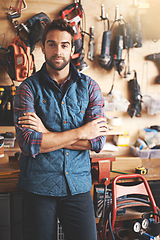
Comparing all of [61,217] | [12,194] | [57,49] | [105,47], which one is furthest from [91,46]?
[61,217]

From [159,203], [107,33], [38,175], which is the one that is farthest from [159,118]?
[38,175]

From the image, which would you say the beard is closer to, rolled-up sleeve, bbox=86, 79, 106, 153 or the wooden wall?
rolled-up sleeve, bbox=86, 79, 106, 153

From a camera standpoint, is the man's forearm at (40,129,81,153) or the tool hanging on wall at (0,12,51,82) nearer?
the man's forearm at (40,129,81,153)

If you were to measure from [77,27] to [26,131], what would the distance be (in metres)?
1.31

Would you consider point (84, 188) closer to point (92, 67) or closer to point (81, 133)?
point (81, 133)

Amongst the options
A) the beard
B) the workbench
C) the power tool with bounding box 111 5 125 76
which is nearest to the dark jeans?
the workbench

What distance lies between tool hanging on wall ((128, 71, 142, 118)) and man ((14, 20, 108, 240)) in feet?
3.60

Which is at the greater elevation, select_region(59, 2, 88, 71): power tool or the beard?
select_region(59, 2, 88, 71): power tool

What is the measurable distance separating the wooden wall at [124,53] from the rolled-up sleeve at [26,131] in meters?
1.01

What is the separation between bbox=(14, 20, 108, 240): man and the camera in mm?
1431

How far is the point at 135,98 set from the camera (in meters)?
2.59

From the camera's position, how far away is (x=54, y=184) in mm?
1443

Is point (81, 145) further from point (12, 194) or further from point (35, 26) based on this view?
point (35, 26)

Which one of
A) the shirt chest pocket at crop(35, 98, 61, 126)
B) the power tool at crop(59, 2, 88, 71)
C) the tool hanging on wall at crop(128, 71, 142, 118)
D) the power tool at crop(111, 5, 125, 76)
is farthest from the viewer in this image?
the tool hanging on wall at crop(128, 71, 142, 118)
